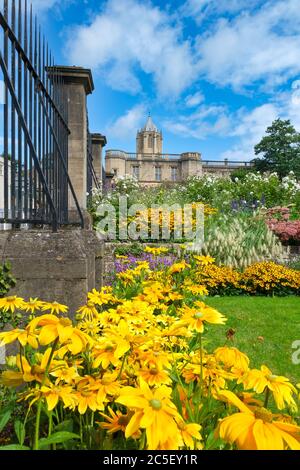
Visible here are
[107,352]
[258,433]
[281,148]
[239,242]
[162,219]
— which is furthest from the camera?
[281,148]

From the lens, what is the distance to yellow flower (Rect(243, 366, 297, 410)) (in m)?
0.96

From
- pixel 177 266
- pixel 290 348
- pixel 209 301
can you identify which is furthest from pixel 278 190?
pixel 177 266

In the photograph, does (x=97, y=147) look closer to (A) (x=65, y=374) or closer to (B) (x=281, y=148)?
(A) (x=65, y=374)

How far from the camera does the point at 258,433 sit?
0.74 metres

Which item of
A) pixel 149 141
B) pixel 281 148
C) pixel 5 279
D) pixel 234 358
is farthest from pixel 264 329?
pixel 149 141

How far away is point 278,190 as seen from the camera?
15258mm

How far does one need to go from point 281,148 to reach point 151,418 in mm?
58546

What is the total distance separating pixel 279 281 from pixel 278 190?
30.1ft

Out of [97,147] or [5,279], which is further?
[97,147]

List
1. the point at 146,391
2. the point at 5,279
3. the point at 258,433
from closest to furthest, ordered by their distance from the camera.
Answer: the point at 258,433 < the point at 146,391 < the point at 5,279

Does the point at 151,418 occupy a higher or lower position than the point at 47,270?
lower

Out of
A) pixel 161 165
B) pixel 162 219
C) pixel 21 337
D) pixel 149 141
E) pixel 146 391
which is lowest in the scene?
pixel 146 391

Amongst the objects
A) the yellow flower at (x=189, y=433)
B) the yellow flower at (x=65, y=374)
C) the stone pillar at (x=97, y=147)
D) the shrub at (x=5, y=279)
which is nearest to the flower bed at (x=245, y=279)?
the shrub at (x=5, y=279)

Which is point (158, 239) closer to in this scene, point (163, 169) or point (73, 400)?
point (73, 400)
